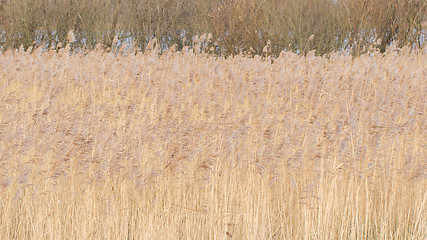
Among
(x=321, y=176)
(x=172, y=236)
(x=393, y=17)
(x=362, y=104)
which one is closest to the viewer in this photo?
(x=172, y=236)

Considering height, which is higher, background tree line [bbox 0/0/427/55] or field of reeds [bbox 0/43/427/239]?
background tree line [bbox 0/0/427/55]

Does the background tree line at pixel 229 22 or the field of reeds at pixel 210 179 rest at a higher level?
the background tree line at pixel 229 22

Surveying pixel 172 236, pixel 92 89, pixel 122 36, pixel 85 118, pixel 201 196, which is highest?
pixel 122 36

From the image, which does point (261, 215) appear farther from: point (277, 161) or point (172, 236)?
point (172, 236)

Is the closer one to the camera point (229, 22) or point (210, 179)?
point (210, 179)

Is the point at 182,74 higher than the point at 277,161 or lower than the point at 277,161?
higher

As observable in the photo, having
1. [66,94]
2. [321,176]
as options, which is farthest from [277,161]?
[66,94]

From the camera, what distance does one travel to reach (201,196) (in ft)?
11.7

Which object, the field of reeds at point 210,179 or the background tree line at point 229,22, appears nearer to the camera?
the field of reeds at point 210,179

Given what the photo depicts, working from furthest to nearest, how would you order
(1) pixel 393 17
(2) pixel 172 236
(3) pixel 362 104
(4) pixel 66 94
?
(1) pixel 393 17
(4) pixel 66 94
(3) pixel 362 104
(2) pixel 172 236

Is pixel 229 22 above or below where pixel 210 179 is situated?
above

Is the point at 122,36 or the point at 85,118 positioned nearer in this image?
the point at 85,118

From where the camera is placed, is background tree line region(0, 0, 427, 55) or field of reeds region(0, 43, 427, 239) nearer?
field of reeds region(0, 43, 427, 239)

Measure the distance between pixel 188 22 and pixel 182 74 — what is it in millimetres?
7897
